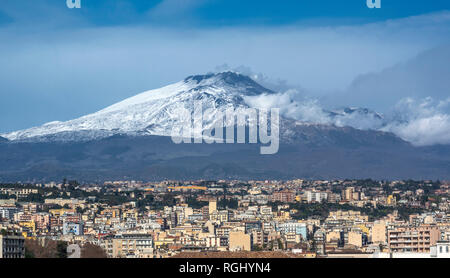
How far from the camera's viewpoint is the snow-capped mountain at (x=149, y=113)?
551 ft

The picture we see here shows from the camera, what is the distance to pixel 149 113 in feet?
568

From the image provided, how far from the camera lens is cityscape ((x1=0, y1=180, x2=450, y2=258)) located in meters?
52.4

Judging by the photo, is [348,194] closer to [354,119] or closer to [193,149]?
[193,149]

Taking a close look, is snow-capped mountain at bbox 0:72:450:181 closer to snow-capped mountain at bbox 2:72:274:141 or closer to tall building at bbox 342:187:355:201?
snow-capped mountain at bbox 2:72:274:141

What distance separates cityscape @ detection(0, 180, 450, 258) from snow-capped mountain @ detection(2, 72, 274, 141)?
41923 mm

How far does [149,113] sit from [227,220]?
9236 centimetres

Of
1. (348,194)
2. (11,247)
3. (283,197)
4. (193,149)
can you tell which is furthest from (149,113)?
(11,247)

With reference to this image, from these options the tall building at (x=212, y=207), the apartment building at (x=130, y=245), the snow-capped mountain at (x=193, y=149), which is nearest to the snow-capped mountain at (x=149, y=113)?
the snow-capped mountain at (x=193, y=149)

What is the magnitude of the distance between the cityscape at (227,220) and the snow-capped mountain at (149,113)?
41923 mm

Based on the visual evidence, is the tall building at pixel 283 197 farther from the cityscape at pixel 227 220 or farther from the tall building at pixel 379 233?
the tall building at pixel 379 233

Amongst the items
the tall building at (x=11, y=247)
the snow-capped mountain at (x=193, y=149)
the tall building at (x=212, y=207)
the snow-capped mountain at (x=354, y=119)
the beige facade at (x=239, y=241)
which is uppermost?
the snow-capped mountain at (x=354, y=119)

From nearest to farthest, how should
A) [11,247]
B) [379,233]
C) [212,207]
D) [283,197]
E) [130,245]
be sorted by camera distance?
[11,247] → [130,245] → [379,233] → [212,207] → [283,197]

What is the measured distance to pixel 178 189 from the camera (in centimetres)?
11825
